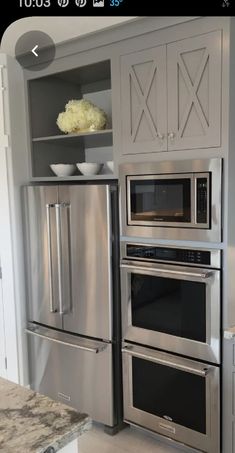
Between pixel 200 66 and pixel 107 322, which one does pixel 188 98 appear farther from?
pixel 107 322

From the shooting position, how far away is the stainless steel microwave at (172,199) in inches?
82.0

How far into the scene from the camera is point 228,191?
205 cm

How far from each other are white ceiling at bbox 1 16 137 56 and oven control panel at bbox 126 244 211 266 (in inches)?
50.9

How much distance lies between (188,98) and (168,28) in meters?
0.40

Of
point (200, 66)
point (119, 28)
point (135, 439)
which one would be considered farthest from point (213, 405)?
point (119, 28)

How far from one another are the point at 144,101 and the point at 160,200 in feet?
1.89

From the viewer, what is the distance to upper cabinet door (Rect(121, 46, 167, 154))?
87.8 inches

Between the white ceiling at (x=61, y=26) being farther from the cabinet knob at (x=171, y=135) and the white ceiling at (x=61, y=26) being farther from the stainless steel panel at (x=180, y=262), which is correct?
the stainless steel panel at (x=180, y=262)

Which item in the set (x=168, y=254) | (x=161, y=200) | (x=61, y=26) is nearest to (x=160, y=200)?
(x=161, y=200)

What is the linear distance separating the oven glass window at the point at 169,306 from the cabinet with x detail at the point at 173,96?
2.53 ft

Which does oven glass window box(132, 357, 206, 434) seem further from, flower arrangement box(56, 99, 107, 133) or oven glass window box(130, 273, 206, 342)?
flower arrangement box(56, 99, 107, 133)

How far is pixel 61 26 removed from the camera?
7.65ft

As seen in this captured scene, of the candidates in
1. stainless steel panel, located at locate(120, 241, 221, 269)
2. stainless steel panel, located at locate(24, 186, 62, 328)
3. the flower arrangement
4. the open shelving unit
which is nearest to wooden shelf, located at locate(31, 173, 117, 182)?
the open shelving unit

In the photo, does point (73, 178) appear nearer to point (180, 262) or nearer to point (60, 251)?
point (60, 251)
